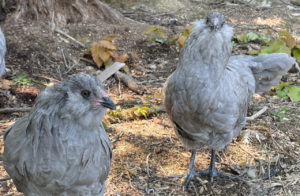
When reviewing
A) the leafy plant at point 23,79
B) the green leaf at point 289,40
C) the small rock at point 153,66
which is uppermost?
the green leaf at point 289,40

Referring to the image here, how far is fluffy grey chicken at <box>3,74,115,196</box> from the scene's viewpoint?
231 cm

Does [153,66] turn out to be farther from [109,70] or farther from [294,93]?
[294,93]

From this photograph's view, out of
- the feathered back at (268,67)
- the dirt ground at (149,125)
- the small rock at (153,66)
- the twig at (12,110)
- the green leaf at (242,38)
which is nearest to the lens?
the dirt ground at (149,125)

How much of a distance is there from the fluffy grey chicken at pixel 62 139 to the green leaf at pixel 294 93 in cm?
389

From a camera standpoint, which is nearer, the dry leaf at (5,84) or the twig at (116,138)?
the twig at (116,138)

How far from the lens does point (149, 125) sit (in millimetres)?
4812

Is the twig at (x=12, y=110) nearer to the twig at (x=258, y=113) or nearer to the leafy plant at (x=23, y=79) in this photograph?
the leafy plant at (x=23, y=79)

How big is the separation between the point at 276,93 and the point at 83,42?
3.55 meters

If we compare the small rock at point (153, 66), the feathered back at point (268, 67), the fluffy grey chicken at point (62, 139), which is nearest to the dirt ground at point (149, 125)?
the small rock at point (153, 66)

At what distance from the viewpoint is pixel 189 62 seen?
3309 mm

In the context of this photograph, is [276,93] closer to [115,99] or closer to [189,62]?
[115,99]

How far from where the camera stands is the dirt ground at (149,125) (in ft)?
12.9

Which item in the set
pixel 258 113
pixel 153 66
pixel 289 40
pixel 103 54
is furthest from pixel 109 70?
pixel 289 40

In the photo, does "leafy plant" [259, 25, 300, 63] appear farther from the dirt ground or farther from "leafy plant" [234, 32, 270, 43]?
"leafy plant" [234, 32, 270, 43]
